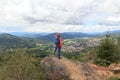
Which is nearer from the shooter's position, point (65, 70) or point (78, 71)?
point (65, 70)

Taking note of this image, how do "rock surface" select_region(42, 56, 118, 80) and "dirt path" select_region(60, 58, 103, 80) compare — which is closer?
"rock surface" select_region(42, 56, 118, 80)

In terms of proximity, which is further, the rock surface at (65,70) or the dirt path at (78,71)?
the dirt path at (78,71)

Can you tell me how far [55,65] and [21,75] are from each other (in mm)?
4025

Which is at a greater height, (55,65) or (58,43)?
(58,43)

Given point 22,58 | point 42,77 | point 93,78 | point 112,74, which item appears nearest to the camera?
point 22,58

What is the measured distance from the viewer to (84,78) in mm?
25766


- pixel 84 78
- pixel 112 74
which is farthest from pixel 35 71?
pixel 112 74

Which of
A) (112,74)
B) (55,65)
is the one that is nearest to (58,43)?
(55,65)

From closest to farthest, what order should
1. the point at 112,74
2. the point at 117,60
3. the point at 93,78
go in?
the point at 93,78 < the point at 112,74 < the point at 117,60

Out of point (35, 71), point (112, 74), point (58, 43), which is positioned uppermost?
point (58, 43)

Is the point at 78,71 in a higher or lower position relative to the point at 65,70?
lower

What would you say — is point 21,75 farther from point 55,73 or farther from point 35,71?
point 55,73

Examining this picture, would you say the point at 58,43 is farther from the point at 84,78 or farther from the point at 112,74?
the point at 112,74

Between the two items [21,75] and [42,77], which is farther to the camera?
[42,77]
